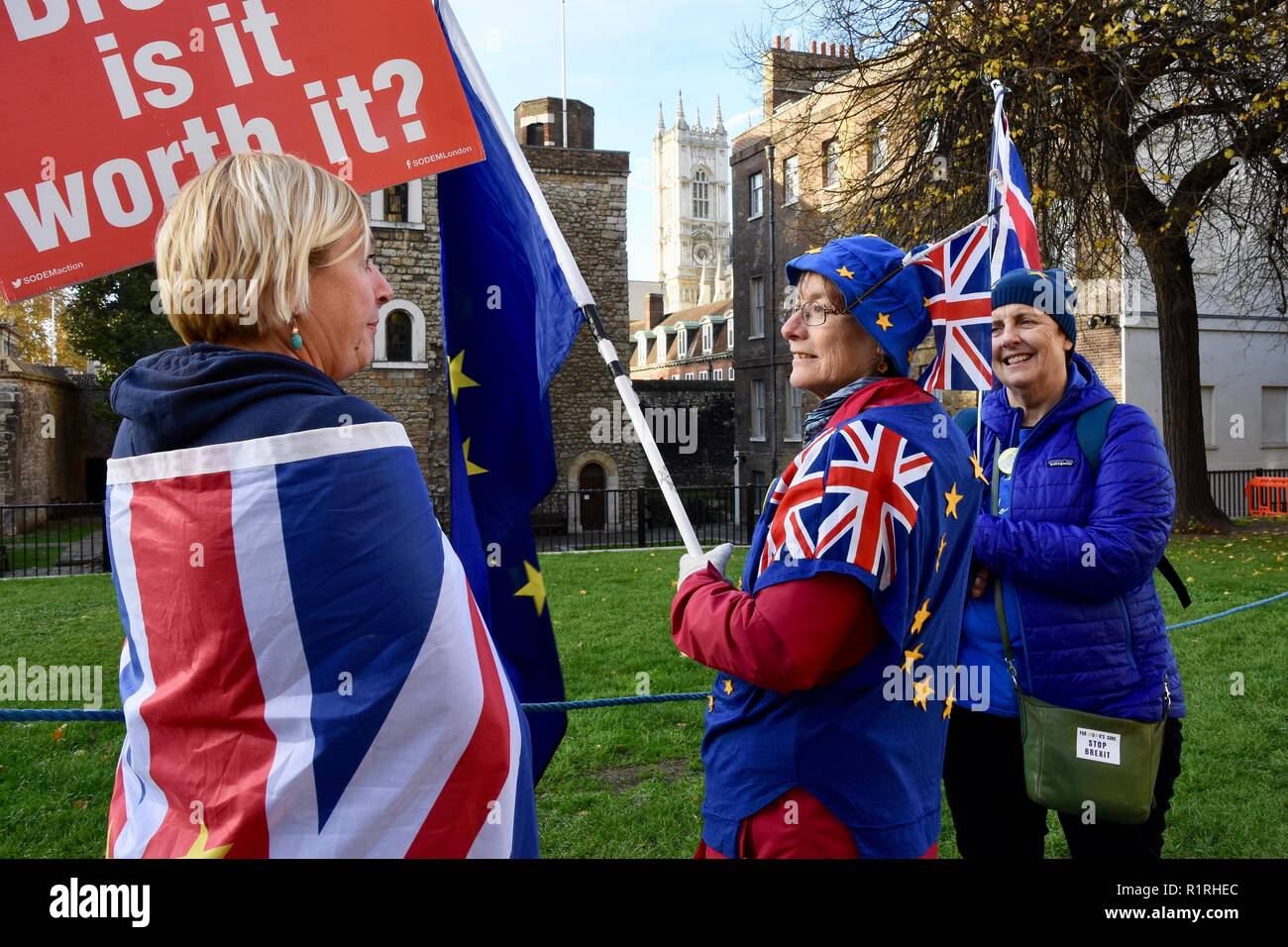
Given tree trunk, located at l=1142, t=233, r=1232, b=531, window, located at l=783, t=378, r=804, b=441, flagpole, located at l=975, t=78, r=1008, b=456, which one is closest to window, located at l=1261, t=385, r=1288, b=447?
tree trunk, located at l=1142, t=233, r=1232, b=531

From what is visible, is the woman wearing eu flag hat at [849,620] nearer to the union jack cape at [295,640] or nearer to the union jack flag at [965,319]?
the union jack cape at [295,640]

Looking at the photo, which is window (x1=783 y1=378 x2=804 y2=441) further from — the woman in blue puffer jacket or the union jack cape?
the union jack cape

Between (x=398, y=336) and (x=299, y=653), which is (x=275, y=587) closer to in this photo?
(x=299, y=653)

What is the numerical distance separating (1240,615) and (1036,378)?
7.55 metres

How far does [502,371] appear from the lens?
116 inches

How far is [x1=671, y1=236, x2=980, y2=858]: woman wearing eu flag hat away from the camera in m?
2.01

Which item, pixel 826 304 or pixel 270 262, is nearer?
pixel 270 262

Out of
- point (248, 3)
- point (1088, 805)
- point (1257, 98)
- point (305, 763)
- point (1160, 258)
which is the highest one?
point (1257, 98)

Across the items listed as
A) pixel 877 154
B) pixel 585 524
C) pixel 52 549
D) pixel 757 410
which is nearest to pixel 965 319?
pixel 877 154

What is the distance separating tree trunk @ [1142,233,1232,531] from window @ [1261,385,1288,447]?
12176 mm

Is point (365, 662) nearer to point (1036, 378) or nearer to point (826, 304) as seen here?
point (826, 304)

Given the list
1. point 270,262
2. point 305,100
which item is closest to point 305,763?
point 270,262

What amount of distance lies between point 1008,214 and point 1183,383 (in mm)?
14490

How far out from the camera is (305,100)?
2564 millimetres
